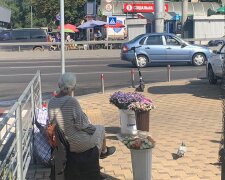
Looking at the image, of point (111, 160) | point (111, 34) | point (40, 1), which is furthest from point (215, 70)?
point (40, 1)

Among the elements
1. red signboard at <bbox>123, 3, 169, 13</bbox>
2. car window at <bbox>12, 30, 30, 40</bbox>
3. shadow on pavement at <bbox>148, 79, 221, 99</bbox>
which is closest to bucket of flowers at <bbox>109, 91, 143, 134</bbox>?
shadow on pavement at <bbox>148, 79, 221, 99</bbox>

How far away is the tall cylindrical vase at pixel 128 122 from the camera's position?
8.48 metres

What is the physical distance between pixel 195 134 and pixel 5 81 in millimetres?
10972

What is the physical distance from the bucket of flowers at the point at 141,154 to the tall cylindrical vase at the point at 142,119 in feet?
6.86

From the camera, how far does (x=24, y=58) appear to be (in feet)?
104

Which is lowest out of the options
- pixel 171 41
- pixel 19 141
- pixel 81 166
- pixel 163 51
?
pixel 81 166

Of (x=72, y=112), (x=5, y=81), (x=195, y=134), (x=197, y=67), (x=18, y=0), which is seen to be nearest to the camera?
→ (x=72, y=112)

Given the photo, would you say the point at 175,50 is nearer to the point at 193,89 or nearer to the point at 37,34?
the point at 193,89

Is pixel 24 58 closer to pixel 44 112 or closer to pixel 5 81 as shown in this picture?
pixel 5 81

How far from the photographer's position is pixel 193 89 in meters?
15.0

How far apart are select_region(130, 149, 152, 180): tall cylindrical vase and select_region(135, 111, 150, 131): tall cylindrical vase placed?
6.90 ft

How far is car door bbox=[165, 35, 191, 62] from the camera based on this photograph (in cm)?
2377

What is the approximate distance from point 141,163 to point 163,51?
17.9 meters

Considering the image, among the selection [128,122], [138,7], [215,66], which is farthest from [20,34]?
[128,122]
